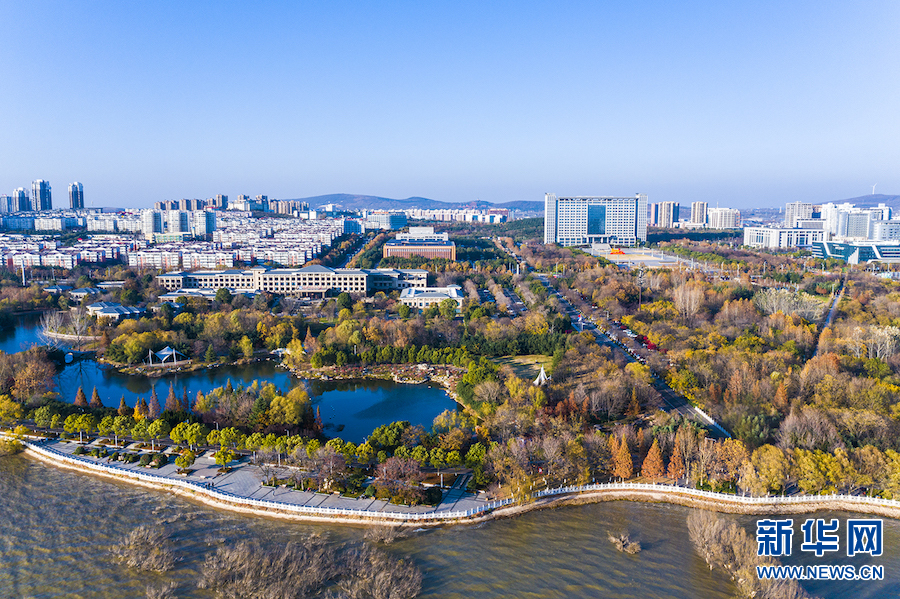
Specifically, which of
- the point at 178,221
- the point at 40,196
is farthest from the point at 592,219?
the point at 40,196

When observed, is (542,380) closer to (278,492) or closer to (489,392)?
(489,392)

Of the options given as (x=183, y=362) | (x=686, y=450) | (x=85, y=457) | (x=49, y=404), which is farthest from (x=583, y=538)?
(x=183, y=362)

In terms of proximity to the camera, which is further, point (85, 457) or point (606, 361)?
point (606, 361)

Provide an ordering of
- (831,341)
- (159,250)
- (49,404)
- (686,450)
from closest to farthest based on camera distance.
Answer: (686,450), (49,404), (831,341), (159,250)

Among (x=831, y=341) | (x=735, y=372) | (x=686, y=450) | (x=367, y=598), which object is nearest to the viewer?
(x=367, y=598)

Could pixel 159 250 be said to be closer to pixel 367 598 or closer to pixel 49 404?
pixel 49 404

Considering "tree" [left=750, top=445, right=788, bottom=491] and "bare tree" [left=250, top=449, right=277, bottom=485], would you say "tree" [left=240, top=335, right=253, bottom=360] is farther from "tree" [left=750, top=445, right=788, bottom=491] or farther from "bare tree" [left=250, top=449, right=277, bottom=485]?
"tree" [left=750, top=445, right=788, bottom=491]

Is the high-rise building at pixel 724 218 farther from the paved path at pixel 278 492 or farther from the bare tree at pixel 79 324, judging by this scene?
the paved path at pixel 278 492

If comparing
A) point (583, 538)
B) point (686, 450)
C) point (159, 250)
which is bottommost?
point (583, 538)

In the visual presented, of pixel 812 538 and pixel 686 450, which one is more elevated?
pixel 686 450
